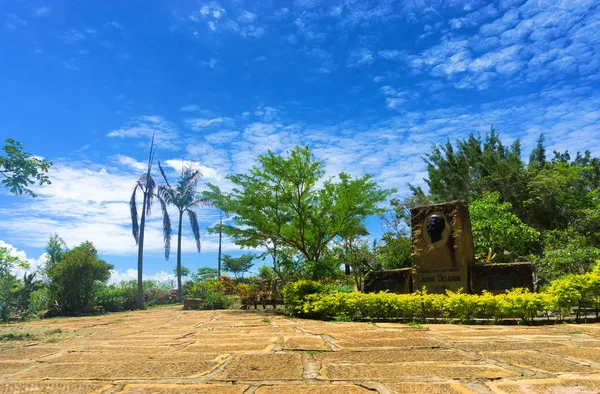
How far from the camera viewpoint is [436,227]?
8.78m

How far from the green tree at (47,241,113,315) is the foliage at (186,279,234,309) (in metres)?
4.54

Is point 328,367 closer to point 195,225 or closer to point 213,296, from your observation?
point 213,296

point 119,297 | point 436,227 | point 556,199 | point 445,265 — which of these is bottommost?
point 119,297

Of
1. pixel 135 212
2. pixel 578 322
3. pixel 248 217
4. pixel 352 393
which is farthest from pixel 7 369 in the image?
pixel 135 212

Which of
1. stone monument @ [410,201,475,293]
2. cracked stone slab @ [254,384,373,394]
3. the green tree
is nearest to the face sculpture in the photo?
stone monument @ [410,201,475,293]

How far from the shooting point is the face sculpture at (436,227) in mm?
8742

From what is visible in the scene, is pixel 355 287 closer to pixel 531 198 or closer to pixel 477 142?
pixel 531 198

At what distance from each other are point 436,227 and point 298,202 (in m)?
5.13

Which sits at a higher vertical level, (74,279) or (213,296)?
(74,279)

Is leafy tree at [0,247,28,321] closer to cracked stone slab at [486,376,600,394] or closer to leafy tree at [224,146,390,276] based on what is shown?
leafy tree at [224,146,390,276]

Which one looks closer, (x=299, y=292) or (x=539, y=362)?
(x=539, y=362)

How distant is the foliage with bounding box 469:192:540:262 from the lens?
39.6 feet

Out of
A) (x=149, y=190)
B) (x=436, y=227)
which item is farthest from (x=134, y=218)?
(x=436, y=227)

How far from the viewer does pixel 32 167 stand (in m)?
7.23
